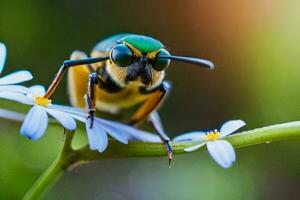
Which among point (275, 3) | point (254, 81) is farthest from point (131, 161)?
point (275, 3)

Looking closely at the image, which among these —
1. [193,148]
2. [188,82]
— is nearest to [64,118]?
[193,148]

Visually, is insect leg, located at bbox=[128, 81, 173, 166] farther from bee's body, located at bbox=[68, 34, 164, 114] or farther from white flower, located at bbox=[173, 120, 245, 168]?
white flower, located at bbox=[173, 120, 245, 168]

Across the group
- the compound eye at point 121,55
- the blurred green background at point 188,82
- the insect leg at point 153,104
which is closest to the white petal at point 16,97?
the compound eye at point 121,55

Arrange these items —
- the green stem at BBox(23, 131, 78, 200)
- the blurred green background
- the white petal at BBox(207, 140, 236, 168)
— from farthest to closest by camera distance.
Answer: the blurred green background < the green stem at BBox(23, 131, 78, 200) < the white petal at BBox(207, 140, 236, 168)

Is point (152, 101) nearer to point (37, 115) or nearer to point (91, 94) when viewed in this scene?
point (91, 94)

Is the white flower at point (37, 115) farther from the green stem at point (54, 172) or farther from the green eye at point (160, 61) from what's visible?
the green eye at point (160, 61)

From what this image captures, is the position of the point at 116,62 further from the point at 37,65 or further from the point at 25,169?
the point at 37,65

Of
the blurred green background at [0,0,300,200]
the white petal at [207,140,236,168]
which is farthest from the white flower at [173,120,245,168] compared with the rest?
the blurred green background at [0,0,300,200]
